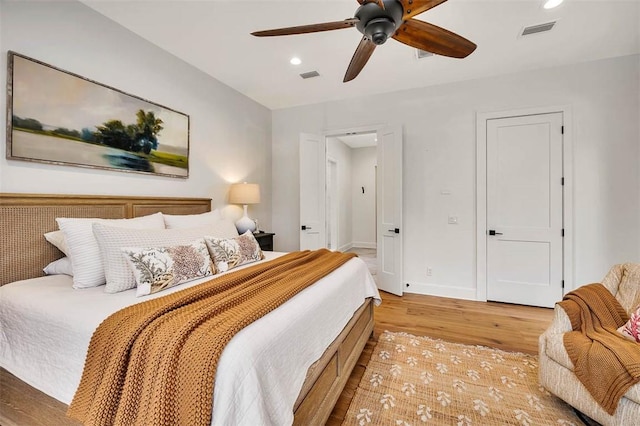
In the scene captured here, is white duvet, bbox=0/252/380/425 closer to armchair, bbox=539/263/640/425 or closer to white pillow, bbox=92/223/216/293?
white pillow, bbox=92/223/216/293

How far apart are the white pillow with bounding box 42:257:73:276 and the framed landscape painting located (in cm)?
71

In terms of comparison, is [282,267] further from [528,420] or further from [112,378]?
[528,420]

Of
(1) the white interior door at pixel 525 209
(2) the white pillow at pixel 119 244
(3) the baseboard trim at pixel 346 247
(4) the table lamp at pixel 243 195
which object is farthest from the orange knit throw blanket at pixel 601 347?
(3) the baseboard trim at pixel 346 247

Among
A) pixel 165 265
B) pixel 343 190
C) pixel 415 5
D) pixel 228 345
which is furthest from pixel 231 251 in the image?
pixel 343 190

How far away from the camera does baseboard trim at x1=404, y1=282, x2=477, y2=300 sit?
3537 mm

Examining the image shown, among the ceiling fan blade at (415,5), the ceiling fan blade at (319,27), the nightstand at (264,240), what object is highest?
the ceiling fan blade at (319,27)

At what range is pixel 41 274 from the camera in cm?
189

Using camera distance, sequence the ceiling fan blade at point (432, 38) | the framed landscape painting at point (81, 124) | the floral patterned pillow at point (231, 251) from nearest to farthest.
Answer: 1. the ceiling fan blade at point (432, 38)
2. the framed landscape painting at point (81, 124)
3. the floral patterned pillow at point (231, 251)

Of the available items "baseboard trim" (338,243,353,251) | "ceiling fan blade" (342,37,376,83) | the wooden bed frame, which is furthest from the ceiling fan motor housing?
"baseboard trim" (338,243,353,251)

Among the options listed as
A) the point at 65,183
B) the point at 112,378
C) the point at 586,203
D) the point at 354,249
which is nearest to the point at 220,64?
the point at 65,183

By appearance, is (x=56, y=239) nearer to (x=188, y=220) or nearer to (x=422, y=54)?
(x=188, y=220)

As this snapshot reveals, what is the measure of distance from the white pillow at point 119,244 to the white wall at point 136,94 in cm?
79

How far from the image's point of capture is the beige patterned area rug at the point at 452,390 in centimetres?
159

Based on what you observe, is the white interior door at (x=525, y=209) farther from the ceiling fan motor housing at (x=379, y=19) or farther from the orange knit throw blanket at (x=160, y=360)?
the orange knit throw blanket at (x=160, y=360)
